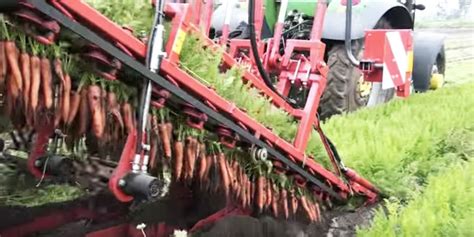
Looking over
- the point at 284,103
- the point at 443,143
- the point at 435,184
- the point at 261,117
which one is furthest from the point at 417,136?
the point at 261,117

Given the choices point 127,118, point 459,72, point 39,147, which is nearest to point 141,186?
point 127,118

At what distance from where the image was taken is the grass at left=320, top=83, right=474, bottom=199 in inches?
138

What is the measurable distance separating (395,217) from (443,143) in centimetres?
156

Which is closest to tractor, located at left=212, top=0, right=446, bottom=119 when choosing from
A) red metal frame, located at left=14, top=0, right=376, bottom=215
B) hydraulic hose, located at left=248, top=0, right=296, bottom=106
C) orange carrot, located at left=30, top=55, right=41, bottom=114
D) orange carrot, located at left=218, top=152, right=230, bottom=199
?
red metal frame, located at left=14, top=0, right=376, bottom=215

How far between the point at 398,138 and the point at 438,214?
4.27 ft

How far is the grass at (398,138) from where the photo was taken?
11.5ft

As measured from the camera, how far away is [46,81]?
1.78 meters

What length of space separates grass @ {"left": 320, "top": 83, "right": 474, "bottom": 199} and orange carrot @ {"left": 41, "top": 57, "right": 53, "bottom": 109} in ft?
5.41

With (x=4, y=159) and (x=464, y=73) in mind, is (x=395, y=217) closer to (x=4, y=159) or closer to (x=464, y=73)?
(x=4, y=159)

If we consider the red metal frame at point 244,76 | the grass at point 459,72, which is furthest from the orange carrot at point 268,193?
the grass at point 459,72

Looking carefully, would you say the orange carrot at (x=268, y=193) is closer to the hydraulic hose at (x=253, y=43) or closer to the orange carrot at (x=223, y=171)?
the orange carrot at (x=223, y=171)

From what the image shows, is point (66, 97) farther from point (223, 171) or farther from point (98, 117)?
point (223, 171)

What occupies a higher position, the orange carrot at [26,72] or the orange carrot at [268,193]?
the orange carrot at [26,72]

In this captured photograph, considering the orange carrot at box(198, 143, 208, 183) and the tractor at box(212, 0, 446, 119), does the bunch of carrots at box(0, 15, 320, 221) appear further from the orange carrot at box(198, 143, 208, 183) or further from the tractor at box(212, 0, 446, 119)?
the tractor at box(212, 0, 446, 119)
